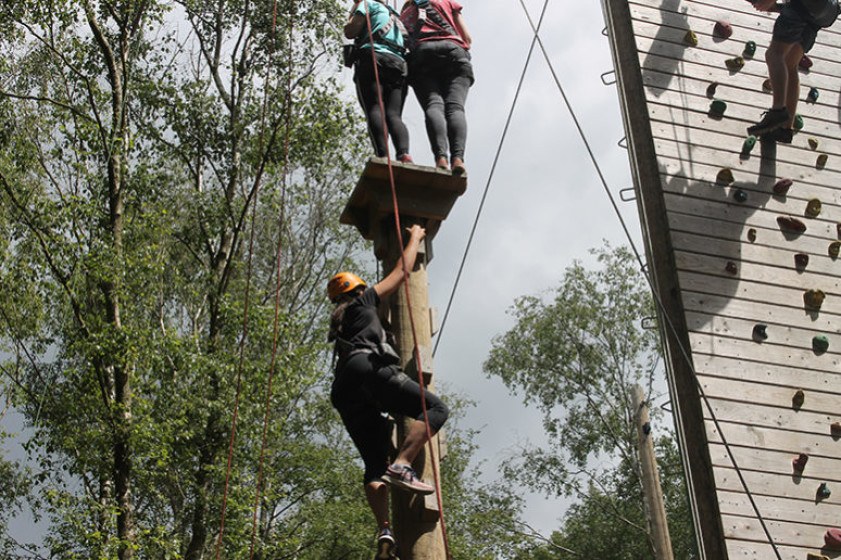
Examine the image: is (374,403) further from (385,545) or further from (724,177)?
(724,177)

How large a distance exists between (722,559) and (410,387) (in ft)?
7.36

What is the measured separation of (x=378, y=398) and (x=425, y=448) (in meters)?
0.28

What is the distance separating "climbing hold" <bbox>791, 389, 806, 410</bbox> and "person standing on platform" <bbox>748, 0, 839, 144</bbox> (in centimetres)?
190

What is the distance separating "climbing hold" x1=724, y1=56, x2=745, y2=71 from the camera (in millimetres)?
7199

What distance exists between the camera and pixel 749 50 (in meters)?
7.30

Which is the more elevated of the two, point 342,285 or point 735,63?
point 735,63

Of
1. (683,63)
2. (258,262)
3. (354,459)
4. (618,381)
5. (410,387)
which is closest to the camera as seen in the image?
(410,387)

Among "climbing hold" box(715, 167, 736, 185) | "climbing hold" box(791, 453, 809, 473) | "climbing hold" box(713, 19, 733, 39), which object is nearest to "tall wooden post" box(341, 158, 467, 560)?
"climbing hold" box(791, 453, 809, 473)

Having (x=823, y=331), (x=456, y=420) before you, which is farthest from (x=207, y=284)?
(x=823, y=331)

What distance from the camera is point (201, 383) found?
12156 millimetres

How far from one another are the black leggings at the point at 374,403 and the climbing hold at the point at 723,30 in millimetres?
Result: 4348

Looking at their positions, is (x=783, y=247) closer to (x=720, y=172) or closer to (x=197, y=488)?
(x=720, y=172)

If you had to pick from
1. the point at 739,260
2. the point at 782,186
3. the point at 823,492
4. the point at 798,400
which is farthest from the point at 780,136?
the point at 823,492

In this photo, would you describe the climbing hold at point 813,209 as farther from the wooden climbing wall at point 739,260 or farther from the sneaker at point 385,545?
the sneaker at point 385,545
